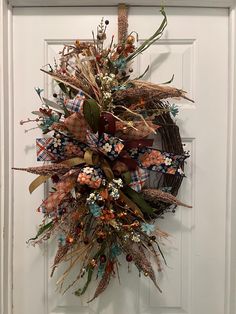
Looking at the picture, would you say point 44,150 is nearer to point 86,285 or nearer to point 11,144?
point 11,144

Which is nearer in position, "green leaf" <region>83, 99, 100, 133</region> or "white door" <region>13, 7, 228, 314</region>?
"green leaf" <region>83, 99, 100, 133</region>

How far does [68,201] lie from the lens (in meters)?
1.09

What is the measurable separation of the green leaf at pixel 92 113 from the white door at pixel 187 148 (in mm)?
356

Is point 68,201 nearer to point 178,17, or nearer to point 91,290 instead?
point 91,290

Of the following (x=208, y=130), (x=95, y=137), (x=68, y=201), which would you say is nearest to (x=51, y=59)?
(x=95, y=137)

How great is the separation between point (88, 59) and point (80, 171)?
402 mm

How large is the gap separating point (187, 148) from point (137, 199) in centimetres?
35

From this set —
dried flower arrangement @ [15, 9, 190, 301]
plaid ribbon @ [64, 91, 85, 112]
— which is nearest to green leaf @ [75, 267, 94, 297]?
dried flower arrangement @ [15, 9, 190, 301]

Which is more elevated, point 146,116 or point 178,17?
point 178,17

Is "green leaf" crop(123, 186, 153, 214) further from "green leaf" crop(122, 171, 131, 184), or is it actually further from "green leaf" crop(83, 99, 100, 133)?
"green leaf" crop(83, 99, 100, 133)

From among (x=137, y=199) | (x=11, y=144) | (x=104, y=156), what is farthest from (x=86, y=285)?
(x=11, y=144)

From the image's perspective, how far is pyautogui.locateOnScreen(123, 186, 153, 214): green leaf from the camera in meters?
1.08

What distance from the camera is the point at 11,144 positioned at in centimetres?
125

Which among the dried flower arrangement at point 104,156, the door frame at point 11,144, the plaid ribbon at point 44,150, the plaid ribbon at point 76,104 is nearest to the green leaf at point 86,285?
the dried flower arrangement at point 104,156
